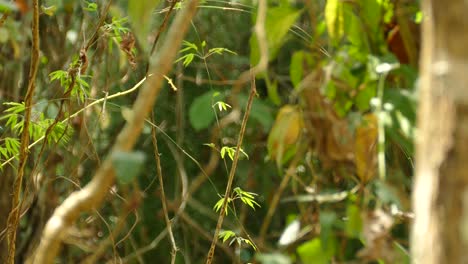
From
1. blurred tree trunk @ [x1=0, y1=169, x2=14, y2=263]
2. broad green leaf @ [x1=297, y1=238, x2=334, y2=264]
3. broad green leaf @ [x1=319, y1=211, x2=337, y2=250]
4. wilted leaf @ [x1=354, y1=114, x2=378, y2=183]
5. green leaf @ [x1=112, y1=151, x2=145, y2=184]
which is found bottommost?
blurred tree trunk @ [x1=0, y1=169, x2=14, y2=263]

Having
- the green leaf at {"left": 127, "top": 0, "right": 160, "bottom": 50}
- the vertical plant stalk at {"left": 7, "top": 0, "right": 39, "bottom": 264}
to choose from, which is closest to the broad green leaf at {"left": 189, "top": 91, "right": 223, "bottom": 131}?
the green leaf at {"left": 127, "top": 0, "right": 160, "bottom": 50}

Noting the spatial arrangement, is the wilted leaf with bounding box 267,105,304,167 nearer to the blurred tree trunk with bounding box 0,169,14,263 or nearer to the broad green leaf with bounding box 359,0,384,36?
Result: the broad green leaf with bounding box 359,0,384,36

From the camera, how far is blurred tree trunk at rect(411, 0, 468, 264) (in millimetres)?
606

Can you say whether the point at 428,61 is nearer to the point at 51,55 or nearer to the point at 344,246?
the point at 344,246

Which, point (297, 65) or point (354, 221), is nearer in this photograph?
point (354, 221)

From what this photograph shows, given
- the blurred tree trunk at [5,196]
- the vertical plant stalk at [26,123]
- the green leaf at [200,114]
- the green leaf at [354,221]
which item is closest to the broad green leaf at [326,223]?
the green leaf at [354,221]

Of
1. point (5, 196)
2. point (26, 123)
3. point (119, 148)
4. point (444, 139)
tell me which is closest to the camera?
point (444, 139)

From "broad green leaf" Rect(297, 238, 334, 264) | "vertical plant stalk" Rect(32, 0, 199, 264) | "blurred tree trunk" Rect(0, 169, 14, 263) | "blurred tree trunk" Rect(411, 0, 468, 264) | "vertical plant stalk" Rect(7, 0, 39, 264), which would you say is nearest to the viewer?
"blurred tree trunk" Rect(411, 0, 468, 264)

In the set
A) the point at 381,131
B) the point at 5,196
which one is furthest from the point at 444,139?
the point at 5,196

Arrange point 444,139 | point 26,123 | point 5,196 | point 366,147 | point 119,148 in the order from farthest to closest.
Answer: point 5,196
point 26,123
point 366,147
point 119,148
point 444,139

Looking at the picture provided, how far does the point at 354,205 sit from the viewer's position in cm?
82

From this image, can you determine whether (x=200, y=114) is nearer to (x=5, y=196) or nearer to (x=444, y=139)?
(x=444, y=139)

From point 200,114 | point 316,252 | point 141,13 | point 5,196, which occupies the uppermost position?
point 141,13

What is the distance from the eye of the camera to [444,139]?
620 mm
